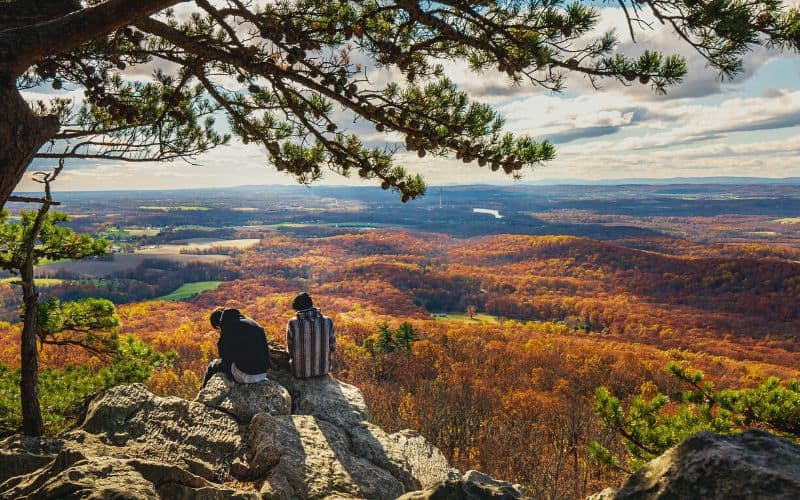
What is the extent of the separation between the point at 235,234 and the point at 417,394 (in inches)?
6971

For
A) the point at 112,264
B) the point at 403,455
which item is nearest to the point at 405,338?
the point at 403,455

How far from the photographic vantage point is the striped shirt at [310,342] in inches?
273

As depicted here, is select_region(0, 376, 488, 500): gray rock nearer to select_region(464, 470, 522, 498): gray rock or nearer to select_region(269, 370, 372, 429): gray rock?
select_region(269, 370, 372, 429): gray rock

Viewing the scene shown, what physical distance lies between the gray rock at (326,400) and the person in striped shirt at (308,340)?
0.52 ft

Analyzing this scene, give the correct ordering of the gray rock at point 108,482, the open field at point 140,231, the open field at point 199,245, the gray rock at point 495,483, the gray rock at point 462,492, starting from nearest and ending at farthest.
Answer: the gray rock at point 108,482 → the gray rock at point 462,492 → the gray rock at point 495,483 → the open field at point 199,245 → the open field at point 140,231

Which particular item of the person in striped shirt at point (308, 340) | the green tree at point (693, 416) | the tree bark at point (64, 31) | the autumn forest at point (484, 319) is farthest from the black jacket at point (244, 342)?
the green tree at point (693, 416)

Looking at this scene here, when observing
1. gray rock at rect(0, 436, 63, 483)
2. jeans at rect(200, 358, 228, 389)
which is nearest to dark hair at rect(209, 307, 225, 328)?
jeans at rect(200, 358, 228, 389)

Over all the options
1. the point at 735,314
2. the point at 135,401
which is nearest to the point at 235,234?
the point at 735,314

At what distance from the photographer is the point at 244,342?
249 inches

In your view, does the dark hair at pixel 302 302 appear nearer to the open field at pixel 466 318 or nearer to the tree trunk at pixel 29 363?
the tree trunk at pixel 29 363

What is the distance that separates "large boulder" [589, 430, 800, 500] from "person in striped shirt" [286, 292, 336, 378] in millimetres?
4925

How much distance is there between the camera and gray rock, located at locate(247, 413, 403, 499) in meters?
4.71

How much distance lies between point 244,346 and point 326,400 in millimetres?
1479

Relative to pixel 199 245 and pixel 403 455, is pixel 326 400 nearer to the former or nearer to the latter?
pixel 403 455
